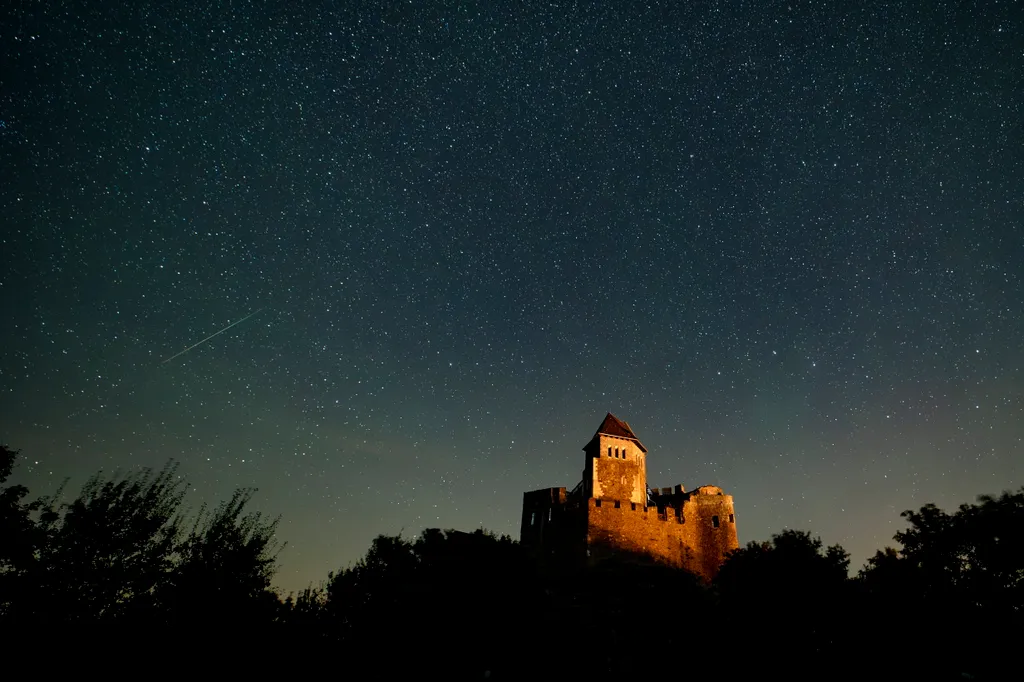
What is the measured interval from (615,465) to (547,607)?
2033 centimetres

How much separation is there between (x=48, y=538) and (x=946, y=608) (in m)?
46.6

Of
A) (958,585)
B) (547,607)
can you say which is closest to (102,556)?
(547,607)

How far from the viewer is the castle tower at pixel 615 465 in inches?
1699

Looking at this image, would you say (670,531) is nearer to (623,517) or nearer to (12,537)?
(623,517)

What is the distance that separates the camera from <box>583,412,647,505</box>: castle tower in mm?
43156

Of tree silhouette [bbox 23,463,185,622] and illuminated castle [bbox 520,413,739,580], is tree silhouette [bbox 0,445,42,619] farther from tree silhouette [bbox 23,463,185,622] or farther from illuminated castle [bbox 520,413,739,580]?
illuminated castle [bbox 520,413,739,580]

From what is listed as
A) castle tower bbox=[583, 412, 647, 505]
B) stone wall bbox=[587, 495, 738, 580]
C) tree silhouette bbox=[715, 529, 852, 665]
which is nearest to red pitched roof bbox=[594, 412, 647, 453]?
castle tower bbox=[583, 412, 647, 505]

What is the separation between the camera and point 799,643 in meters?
19.5

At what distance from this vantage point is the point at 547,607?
25.6 m

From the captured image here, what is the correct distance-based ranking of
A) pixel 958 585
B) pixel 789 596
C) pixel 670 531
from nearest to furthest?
1. pixel 789 596
2. pixel 958 585
3. pixel 670 531

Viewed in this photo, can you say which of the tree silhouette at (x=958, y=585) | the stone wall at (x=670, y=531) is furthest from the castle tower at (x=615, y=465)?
the tree silhouette at (x=958, y=585)

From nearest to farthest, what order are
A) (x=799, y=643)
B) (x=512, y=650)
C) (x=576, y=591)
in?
(x=799, y=643) < (x=512, y=650) < (x=576, y=591)

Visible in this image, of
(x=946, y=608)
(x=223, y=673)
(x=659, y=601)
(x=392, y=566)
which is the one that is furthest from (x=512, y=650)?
(x=946, y=608)

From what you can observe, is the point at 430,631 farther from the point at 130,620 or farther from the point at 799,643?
the point at 799,643
